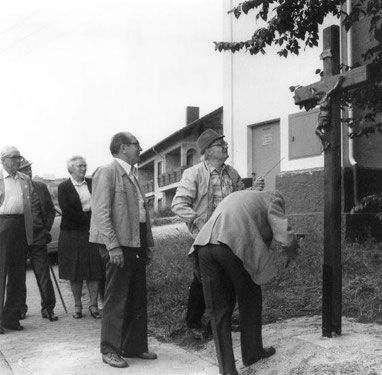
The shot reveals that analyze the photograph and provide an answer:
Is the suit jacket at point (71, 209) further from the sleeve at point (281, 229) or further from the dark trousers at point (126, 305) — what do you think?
the sleeve at point (281, 229)

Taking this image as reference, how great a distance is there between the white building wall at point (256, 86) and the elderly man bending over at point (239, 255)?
610 cm

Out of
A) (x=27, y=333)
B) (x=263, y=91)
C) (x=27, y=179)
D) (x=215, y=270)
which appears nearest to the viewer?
(x=215, y=270)

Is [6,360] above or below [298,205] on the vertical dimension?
below

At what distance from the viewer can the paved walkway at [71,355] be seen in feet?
16.1

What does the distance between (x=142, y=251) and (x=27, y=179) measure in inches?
93.2

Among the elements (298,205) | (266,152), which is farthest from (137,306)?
(266,152)

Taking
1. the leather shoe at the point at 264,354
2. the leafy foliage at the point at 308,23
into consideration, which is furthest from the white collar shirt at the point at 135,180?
the leafy foliage at the point at 308,23

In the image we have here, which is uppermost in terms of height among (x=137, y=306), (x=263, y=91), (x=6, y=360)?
(x=263, y=91)

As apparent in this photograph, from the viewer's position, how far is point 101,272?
7.35m

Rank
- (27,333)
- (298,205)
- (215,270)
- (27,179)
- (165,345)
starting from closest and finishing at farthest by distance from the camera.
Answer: (215,270) < (165,345) < (27,333) < (27,179) < (298,205)

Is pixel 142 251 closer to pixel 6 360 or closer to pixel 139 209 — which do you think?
pixel 139 209

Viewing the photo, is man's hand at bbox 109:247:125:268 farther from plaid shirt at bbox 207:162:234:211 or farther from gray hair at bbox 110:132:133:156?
plaid shirt at bbox 207:162:234:211

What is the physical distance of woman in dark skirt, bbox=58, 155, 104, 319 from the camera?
7.28m

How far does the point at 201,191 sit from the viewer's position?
5648 millimetres
